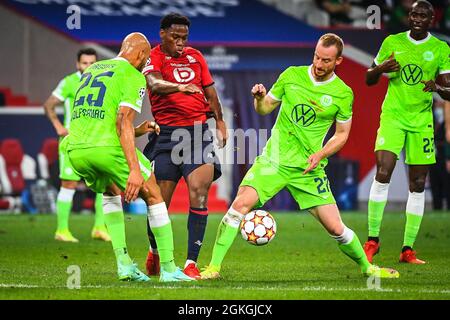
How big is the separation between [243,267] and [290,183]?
62.4 inches

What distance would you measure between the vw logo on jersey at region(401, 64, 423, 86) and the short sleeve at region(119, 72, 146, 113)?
149 inches

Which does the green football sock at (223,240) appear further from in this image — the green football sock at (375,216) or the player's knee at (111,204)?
the green football sock at (375,216)

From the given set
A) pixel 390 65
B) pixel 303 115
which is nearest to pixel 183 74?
pixel 303 115

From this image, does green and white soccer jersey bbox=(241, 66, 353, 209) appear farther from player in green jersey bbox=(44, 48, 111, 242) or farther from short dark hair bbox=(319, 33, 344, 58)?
player in green jersey bbox=(44, 48, 111, 242)

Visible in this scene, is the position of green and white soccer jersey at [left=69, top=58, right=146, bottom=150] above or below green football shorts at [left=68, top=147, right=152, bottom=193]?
above

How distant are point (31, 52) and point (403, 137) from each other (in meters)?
14.9

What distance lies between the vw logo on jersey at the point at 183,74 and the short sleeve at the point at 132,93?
1313 mm

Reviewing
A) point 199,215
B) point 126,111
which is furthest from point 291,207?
point 126,111

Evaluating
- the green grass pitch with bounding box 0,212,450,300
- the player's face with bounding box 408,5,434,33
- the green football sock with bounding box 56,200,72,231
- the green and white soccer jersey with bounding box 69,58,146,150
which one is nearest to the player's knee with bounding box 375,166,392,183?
the green grass pitch with bounding box 0,212,450,300

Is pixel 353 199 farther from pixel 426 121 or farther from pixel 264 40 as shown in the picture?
pixel 426 121

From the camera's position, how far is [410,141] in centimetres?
1128

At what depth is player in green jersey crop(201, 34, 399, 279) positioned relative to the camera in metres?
9.20

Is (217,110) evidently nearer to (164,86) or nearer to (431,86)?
(164,86)

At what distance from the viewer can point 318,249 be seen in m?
12.9
